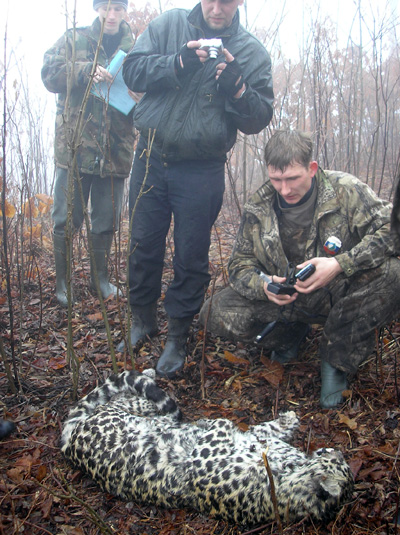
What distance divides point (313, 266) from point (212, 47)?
153 centimetres

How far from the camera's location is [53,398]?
292cm

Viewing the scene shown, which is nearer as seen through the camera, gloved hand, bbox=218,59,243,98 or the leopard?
the leopard

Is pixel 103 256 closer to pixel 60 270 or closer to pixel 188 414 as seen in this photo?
pixel 60 270

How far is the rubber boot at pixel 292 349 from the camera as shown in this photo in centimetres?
329

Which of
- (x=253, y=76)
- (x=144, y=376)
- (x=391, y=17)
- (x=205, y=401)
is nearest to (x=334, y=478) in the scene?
(x=205, y=401)

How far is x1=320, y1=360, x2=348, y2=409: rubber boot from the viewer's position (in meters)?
2.77

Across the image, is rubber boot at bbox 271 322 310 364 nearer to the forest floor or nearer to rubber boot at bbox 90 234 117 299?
the forest floor

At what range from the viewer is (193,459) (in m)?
2.42

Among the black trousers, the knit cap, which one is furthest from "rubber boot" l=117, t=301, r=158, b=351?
the knit cap

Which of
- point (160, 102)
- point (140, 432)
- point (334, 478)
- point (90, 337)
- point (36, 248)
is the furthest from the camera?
point (36, 248)

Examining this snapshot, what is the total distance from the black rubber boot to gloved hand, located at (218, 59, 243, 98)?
2.46 meters

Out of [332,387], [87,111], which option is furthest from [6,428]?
[87,111]

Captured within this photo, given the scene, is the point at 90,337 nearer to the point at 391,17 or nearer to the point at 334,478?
the point at 334,478

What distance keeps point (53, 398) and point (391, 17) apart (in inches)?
212
